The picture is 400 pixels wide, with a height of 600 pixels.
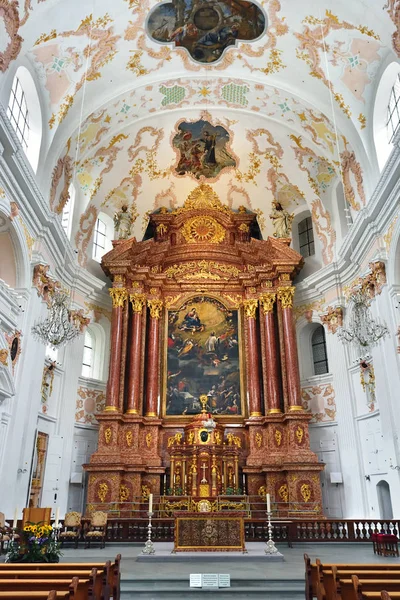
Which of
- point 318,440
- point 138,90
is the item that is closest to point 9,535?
point 318,440

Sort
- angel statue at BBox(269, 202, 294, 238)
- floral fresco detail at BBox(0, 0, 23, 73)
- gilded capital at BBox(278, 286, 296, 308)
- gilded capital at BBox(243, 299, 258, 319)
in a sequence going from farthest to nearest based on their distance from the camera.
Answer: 1. angel statue at BBox(269, 202, 294, 238)
2. gilded capital at BBox(243, 299, 258, 319)
3. gilded capital at BBox(278, 286, 296, 308)
4. floral fresco detail at BBox(0, 0, 23, 73)

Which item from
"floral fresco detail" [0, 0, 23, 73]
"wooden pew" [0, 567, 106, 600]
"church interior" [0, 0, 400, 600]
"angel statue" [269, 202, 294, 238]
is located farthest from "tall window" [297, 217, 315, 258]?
"wooden pew" [0, 567, 106, 600]

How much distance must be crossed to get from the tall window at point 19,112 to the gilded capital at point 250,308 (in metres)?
9.15

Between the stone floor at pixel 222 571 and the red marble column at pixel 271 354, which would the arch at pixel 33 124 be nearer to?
the red marble column at pixel 271 354

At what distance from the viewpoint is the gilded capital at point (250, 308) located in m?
18.7

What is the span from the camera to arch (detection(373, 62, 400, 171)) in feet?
44.7

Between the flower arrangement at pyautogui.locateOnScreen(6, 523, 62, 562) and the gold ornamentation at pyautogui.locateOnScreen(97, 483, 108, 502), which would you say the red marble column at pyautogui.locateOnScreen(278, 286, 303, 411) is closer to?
the gold ornamentation at pyautogui.locateOnScreen(97, 483, 108, 502)

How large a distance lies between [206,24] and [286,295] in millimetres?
8997

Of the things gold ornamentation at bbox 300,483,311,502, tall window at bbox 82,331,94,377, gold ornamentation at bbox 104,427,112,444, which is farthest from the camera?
tall window at bbox 82,331,94,377

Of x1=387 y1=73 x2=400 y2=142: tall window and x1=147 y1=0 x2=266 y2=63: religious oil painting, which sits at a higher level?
x1=147 y1=0 x2=266 y2=63: religious oil painting

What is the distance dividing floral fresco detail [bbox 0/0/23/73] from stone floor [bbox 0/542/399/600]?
34.8 ft

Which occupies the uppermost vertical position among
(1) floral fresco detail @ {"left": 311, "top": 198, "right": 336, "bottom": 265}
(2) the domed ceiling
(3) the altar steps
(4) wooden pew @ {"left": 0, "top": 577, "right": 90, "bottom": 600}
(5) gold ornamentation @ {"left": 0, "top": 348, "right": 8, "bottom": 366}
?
(2) the domed ceiling

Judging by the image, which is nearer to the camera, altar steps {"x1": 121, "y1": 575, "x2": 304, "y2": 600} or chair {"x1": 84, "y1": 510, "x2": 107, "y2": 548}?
altar steps {"x1": 121, "y1": 575, "x2": 304, "y2": 600}

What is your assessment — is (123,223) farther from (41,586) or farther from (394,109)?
(41,586)
